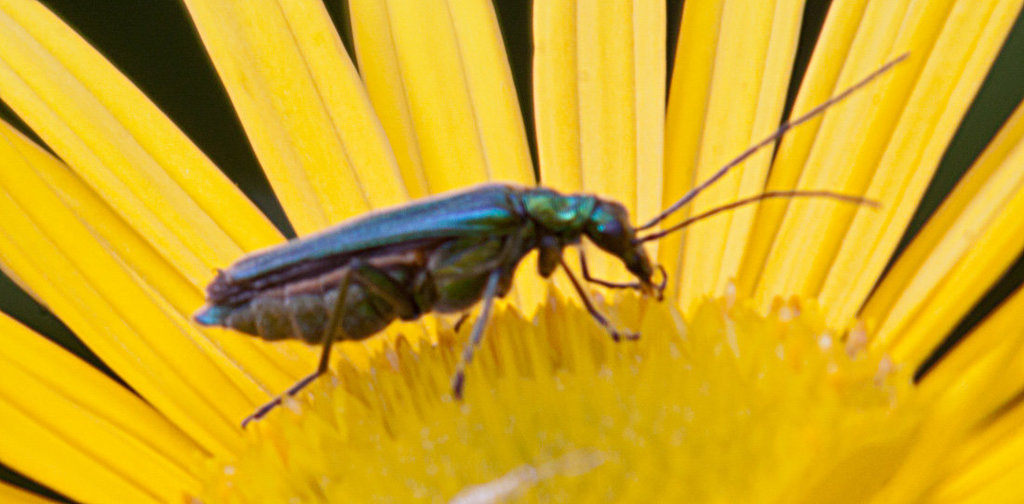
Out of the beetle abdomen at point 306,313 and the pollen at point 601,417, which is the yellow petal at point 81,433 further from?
the beetle abdomen at point 306,313

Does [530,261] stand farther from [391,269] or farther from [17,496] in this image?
[17,496]

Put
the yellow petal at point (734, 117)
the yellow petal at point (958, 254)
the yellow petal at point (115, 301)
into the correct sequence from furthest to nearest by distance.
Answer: the yellow petal at point (734, 117), the yellow petal at point (115, 301), the yellow petal at point (958, 254)

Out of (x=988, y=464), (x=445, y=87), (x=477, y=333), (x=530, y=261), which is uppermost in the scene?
(x=445, y=87)

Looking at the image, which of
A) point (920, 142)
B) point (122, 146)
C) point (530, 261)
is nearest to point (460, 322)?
point (530, 261)

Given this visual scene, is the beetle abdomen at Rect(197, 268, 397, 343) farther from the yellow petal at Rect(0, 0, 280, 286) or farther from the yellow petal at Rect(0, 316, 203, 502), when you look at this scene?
the yellow petal at Rect(0, 0, 280, 286)

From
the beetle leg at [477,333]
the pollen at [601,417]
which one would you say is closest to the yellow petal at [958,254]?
the pollen at [601,417]

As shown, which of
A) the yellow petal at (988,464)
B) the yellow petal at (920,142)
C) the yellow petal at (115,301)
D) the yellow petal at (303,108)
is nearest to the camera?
the yellow petal at (988,464)

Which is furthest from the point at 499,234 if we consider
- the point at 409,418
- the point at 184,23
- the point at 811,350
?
the point at 184,23
